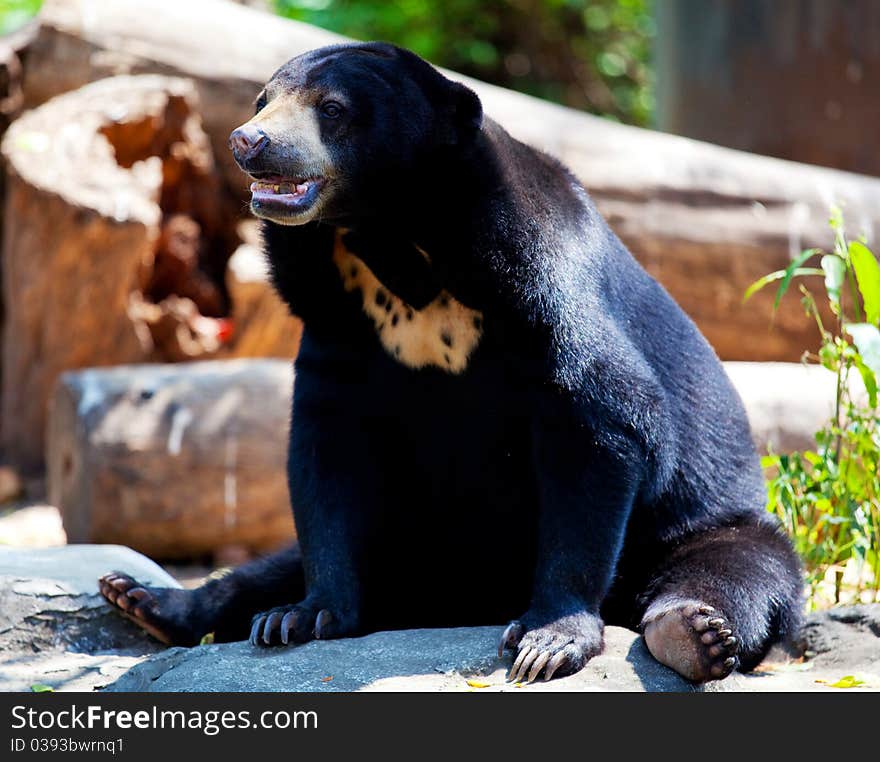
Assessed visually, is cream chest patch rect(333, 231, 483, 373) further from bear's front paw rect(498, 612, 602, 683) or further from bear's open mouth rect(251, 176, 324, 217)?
bear's front paw rect(498, 612, 602, 683)

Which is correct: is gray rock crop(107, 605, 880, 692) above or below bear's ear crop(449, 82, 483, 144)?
below

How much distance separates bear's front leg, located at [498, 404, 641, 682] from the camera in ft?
11.7

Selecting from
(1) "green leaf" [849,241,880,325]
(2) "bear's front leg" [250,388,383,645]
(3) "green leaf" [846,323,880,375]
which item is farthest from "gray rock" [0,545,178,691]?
(1) "green leaf" [849,241,880,325]

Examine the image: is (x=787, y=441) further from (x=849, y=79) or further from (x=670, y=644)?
(x=849, y=79)

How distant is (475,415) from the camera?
3.84m

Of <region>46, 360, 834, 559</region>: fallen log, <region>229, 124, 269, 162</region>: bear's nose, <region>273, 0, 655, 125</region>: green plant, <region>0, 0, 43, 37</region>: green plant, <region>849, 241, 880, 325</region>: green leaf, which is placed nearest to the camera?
<region>229, 124, 269, 162</region>: bear's nose

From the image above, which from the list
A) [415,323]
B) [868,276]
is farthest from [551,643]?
[868,276]

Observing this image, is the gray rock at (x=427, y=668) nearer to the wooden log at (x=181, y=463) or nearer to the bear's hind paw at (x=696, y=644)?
the bear's hind paw at (x=696, y=644)

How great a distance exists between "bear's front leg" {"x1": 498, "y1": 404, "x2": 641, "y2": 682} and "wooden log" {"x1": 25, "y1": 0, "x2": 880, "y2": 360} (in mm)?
4369

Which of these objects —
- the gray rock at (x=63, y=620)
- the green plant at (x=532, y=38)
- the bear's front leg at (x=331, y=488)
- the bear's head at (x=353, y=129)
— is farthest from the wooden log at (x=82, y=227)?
the green plant at (x=532, y=38)

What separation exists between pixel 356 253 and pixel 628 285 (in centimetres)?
79

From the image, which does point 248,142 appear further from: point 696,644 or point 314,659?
point 696,644

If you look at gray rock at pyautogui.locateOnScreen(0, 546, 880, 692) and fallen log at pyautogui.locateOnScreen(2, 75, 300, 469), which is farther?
fallen log at pyautogui.locateOnScreen(2, 75, 300, 469)
